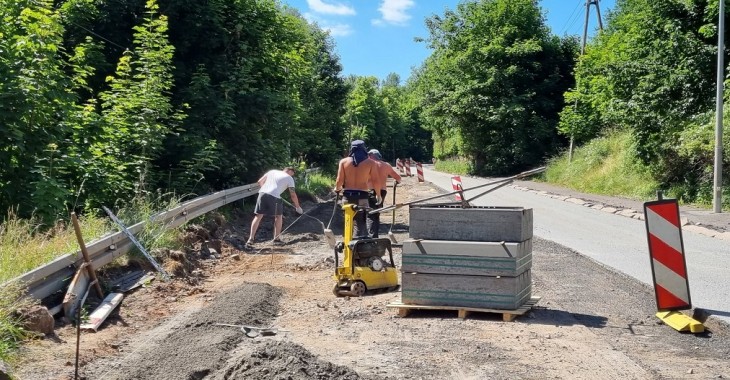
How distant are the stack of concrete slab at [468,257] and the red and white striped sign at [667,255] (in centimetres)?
121

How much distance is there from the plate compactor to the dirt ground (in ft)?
0.70

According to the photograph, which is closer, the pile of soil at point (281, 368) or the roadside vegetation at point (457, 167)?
the pile of soil at point (281, 368)

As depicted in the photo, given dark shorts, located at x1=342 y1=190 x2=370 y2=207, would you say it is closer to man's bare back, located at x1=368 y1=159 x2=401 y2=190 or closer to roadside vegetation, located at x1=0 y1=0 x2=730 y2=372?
man's bare back, located at x1=368 y1=159 x2=401 y2=190

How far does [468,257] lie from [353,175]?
11.5 feet

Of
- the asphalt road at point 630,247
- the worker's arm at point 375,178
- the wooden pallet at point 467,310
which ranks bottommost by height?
the asphalt road at point 630,247

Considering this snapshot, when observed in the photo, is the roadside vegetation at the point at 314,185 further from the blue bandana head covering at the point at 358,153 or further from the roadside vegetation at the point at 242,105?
the blue bandana head covering at the point at 358,153

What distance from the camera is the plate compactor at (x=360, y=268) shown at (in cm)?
857

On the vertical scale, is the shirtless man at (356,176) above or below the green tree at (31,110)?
below

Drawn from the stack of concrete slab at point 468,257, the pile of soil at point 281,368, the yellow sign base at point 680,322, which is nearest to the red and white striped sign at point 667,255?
the yellow sign base at point 680,322

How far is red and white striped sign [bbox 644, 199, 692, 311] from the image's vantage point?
7.05m

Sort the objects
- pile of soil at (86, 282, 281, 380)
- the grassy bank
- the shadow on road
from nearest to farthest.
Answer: pile of soil at (86, 282, 281, 380), the shadow on road, the grassy bank

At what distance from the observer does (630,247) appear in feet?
43.1

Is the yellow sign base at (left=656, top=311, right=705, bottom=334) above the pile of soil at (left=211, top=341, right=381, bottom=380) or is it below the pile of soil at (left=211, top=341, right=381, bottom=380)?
below

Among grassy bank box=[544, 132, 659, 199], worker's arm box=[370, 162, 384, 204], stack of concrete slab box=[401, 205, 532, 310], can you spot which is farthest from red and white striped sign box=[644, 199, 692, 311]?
grassy bank box=[544, 132, 659, 199]
